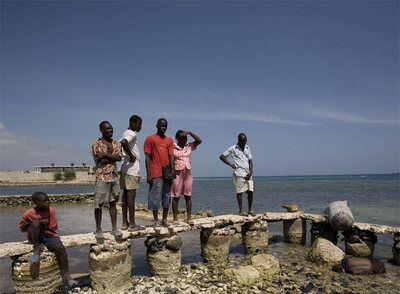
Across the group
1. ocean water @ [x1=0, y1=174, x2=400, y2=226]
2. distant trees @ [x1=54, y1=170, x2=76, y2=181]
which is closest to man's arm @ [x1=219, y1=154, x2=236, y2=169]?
ocean water @ [x1=0, y1=174, x2=400, y2=226]

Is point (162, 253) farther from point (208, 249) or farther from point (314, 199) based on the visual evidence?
point (314, 199)

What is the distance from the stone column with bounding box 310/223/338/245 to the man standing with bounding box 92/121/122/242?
25.9 ft

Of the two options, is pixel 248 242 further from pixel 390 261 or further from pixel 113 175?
pixel 113 175

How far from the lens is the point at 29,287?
6.55 meters

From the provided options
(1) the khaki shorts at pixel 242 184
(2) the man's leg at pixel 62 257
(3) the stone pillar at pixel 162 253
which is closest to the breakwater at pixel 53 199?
(1) the khaki shorts at pixel 242 184

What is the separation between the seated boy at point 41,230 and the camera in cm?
655

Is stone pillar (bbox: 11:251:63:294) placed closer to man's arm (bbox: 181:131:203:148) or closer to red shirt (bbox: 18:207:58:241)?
red shirt (bbox: 18:207:58:241)

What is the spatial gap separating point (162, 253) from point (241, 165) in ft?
12.4

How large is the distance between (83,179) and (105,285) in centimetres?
8707

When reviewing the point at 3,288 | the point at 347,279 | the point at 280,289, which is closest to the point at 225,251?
the point at 280,289

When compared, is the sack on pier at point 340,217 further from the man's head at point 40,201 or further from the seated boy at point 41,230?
the man's head at point 40,201

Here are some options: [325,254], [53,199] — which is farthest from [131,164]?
[53,199]

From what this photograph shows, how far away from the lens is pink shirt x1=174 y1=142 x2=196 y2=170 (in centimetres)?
871

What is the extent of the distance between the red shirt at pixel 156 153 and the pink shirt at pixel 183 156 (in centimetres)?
84
